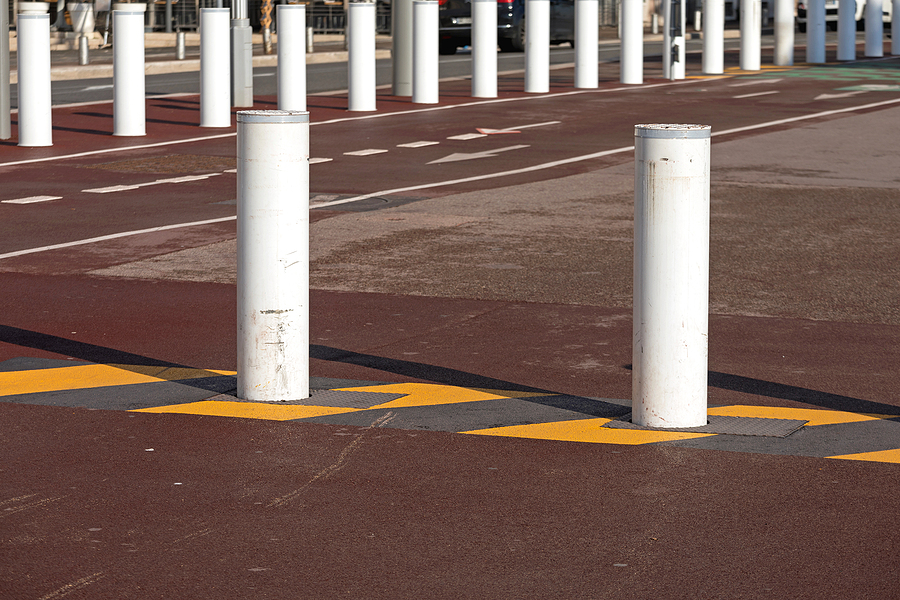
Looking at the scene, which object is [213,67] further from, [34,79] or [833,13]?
[833,13]

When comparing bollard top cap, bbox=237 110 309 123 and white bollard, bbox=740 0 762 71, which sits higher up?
white bollard, bbox=740 0 762 71

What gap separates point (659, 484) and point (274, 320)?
1875mm

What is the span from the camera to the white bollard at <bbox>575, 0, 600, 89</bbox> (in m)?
25.9

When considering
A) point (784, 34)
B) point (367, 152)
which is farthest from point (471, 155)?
point (784, 34)

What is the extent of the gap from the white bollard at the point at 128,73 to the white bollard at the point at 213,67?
1.17 m

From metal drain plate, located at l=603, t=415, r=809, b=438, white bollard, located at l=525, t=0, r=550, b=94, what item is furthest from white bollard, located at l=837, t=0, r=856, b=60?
metal drain plate, located at l=603, t=415, r=809, b=438

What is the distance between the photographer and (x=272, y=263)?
618 cm

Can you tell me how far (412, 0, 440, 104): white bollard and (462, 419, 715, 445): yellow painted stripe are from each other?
57.4 feet

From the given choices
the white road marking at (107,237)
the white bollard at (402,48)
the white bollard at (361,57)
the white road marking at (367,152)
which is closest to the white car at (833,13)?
the white bollard at (402,48)

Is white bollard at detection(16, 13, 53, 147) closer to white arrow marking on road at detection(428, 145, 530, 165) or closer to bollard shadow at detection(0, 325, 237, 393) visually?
white arrow marking on road at detection(428, 145, 530, 165)

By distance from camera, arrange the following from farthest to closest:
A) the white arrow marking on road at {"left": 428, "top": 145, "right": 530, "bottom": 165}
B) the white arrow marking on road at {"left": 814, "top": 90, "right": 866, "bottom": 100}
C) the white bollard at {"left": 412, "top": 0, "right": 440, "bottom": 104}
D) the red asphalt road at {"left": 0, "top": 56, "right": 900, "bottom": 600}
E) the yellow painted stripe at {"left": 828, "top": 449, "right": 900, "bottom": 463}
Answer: the white arrow marking on road at {"left": 814, "top": 90, "right": 866, "bottom": 100} → the white bollard at {"left": 412, "top": 0, "right": 440, "bottom": 104} → the white arrow marking on road at {"left": 428, "top": 145, "right": 530, "bottom": 165} → the yellow painted stripe at {"left": 828, "top": 449, "right": 900, "bottom": 463} → the red asphalt road at {"left": 0, "top": 56, "right": 900, "bottom": 600}

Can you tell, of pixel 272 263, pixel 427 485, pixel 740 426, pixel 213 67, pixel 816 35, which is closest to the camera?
pixel 427 485

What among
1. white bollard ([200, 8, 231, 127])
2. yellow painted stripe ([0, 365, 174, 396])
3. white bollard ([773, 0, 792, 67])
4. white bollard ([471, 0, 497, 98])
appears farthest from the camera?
white bollard ([773, 0, 792, 67])

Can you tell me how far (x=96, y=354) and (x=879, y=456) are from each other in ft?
11.8
